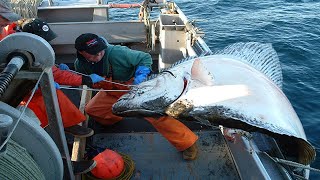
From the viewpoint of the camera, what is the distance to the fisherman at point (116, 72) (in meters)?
4.01

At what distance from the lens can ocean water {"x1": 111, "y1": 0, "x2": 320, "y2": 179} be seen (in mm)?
7785

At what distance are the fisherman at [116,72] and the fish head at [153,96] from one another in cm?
61

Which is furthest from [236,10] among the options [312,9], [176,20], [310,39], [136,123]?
[136,123]

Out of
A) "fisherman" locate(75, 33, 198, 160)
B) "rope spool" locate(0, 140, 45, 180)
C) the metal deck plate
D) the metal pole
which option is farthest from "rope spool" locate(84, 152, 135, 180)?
the metal pole

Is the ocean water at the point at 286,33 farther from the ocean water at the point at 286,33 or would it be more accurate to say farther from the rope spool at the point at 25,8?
the rope spool at the point at 25,8

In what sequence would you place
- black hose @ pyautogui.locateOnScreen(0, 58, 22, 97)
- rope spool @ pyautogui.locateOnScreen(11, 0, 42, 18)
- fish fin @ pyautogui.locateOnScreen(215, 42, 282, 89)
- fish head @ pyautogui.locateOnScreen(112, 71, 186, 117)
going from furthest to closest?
rope spool @ pyautogui.locateOnScreen(11, 0, 42, 18)
fish fin @ pyautogui.locateOnScreen(215, 42, 282, 89)
fish head @ pyautogui.locateOnScreen(112, 71, 186, 117)
black hose @ pyautogui.locateOnScreen(0, 58, 22, 97)

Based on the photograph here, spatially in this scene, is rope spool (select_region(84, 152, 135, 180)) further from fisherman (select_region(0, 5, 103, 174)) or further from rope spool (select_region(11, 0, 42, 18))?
rope spool (select_region(11, 0, 42, 18))

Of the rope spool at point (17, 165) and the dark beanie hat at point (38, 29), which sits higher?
the dark beanie hat at point (38, 29)

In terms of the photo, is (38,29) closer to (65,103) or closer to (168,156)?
(65,103)

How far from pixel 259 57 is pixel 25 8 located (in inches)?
224

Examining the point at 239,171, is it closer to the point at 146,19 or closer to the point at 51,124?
the point at 51,124

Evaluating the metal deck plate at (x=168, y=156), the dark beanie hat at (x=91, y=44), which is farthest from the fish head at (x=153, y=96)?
the metal deck plate at (x=168, y=156)

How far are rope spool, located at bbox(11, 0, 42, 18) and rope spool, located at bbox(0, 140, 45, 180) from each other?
589cm

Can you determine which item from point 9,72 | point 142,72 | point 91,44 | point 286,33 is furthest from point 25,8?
point 286,33
